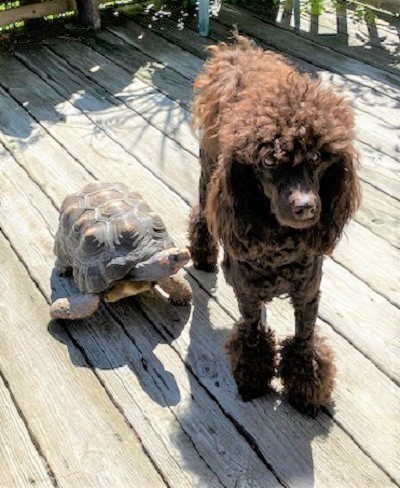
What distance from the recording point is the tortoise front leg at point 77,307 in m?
2.84

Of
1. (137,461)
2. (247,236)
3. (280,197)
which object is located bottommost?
(137,461)

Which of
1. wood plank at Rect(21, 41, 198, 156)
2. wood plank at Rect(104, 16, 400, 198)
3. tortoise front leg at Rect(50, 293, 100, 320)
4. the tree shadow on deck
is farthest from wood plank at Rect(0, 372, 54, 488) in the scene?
wood plank at Rect(104, 16, 400, 198)

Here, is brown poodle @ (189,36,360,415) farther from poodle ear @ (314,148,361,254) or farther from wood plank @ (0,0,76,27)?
wood plank @ (0,0,76,27)

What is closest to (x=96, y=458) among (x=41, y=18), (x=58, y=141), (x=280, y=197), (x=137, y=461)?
(x=137, y=461)

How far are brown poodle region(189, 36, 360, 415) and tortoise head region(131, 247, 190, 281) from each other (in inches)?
11.8

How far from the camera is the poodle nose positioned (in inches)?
71.1

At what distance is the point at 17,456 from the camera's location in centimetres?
239

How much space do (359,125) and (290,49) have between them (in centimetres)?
129

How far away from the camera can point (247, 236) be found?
2.06 meters

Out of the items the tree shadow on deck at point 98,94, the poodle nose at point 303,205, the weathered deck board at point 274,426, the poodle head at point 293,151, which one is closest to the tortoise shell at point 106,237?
the weathered deck board at point 274,426

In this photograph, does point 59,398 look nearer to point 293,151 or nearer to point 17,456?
point 17,456

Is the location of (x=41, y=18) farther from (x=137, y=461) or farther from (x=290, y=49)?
(x=137, y=461)

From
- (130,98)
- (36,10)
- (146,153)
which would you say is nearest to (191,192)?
(146,153)

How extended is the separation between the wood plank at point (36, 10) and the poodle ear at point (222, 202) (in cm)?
406
